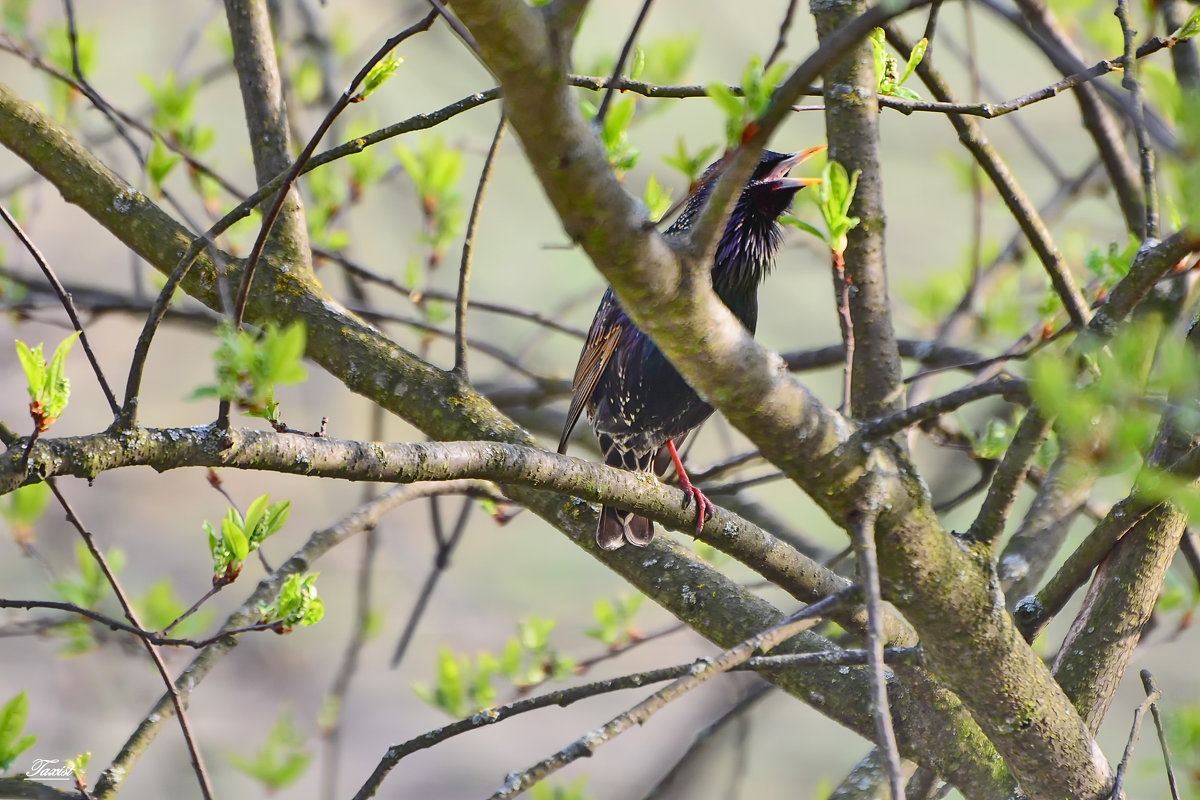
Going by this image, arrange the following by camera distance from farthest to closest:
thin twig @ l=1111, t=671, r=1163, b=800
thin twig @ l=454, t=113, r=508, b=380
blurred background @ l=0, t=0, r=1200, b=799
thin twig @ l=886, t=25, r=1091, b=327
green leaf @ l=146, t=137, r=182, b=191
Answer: blurred background @ l=0, t=0, r=1200, b=799
green leaf @ l=146, t=137, r=182, b=191
thin twig @ l=886, t=25, r=1091, b=327
thin twig @ l=454, t=113, r=508, b=380
thin twig @ l=1111, t=671, r=1163, b=800

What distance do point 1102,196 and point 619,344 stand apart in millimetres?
2211

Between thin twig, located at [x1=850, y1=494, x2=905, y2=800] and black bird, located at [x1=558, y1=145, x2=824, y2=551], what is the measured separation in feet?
5.78

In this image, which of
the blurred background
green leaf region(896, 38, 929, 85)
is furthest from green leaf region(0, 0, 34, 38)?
green leaf region(896, 38, 929, 85)

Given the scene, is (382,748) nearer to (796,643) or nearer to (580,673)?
(580,673)

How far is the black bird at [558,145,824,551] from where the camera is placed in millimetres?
3674

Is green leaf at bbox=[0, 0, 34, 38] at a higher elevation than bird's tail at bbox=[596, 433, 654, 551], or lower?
higher

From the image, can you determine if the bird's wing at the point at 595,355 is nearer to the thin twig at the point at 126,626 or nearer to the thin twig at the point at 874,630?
the thin twig at the point at 126,626

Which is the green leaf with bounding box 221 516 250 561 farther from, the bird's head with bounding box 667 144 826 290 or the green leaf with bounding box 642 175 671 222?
the bird's head with bounding box 667 144 826 290

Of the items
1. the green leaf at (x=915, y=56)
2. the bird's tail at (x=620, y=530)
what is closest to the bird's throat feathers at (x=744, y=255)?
the bird's tail at (x=620, y=530)

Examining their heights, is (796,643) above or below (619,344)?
below

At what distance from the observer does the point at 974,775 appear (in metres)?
2.28

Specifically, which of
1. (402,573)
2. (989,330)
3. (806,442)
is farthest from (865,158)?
(402,573)

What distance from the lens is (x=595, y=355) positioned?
374 cm

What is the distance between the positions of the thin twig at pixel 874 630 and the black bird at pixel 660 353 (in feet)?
5.78
